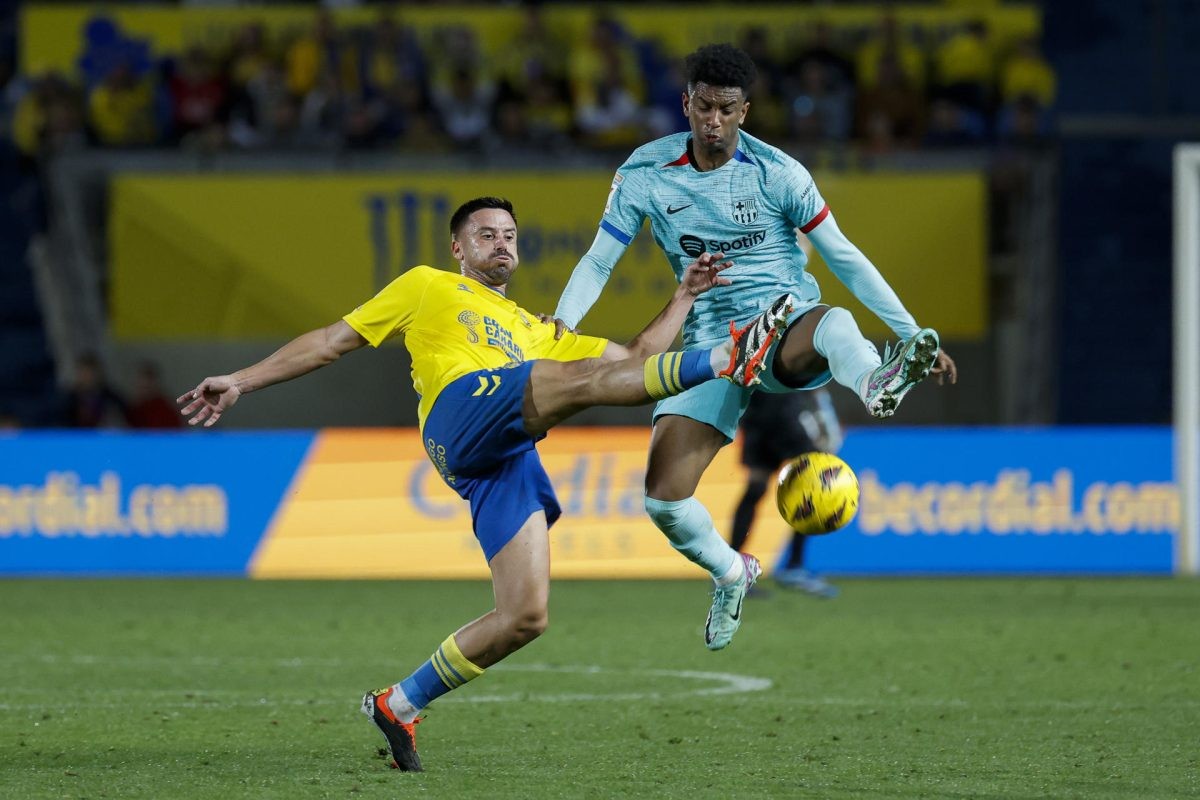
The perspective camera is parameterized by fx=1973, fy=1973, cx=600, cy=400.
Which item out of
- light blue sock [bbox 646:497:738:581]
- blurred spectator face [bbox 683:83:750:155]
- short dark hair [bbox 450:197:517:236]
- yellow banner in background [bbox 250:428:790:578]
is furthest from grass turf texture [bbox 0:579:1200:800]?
blurred spectator face [bbox 683:83:750:155]

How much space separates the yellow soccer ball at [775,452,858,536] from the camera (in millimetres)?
7172

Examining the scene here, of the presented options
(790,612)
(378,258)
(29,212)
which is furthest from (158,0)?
(790,612)

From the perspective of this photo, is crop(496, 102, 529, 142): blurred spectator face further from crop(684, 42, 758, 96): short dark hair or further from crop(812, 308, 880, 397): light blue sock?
crop(812, 308, 880, 397): light blue sock

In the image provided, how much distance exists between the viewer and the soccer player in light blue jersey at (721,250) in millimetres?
7281

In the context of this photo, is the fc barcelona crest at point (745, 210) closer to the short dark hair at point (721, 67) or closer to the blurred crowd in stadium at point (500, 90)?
the short dark hair at point (721, 67)

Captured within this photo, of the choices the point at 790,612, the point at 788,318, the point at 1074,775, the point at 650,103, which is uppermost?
the point at 650,103

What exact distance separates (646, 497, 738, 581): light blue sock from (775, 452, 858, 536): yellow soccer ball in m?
0.47

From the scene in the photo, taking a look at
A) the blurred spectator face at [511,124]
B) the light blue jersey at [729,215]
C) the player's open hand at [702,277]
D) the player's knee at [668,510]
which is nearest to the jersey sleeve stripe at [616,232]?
the light blue jersey at [729,215]

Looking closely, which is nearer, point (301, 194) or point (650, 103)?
point (301, 194)

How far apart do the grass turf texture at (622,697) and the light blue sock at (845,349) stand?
1337 millimetres

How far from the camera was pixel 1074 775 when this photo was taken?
654cm

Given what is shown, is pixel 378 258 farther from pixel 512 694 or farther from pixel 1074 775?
pixel 1074 775

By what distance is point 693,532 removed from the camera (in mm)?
7660

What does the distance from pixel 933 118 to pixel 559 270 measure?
417 centimetres
